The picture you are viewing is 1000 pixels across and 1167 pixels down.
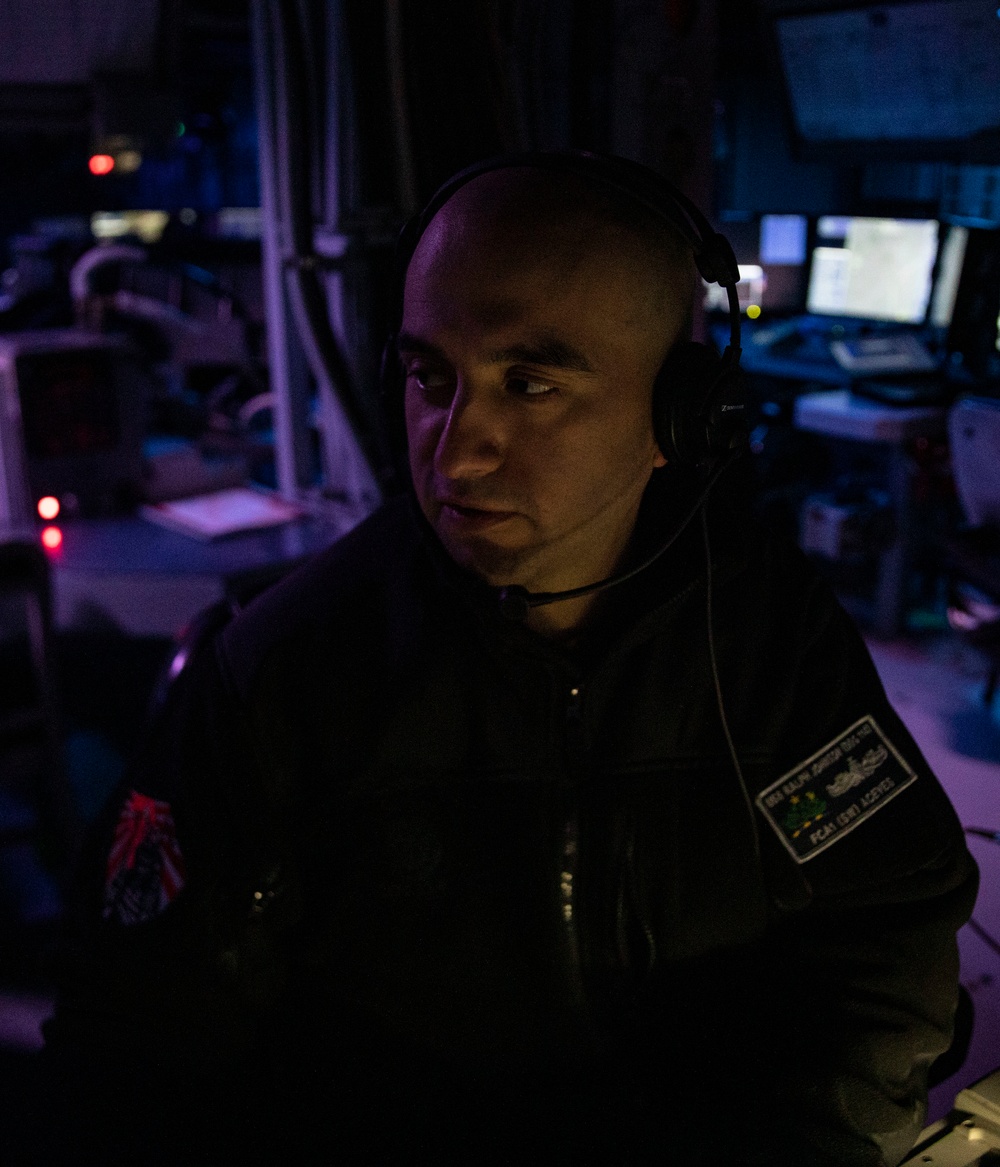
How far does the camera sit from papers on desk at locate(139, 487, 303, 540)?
2.46 m

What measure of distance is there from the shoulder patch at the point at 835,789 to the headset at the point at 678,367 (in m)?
0.22

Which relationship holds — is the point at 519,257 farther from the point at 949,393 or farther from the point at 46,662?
the point at 949,393

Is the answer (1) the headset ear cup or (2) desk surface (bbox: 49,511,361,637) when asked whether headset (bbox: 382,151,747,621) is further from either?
(2) desk surface (bbox: 49,511,361,637)

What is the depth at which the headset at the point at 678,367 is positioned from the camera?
0.91 m

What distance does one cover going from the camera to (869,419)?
3352 mm

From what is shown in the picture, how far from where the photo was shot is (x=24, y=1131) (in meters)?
0.98

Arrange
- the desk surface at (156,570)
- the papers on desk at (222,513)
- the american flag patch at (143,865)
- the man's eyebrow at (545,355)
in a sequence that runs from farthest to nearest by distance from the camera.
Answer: the papers on desk at (222,513), the desk surface at (156,570), the american flag patch at (143,865), the man's eyebrow at (545,355)

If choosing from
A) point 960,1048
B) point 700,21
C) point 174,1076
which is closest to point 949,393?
point 700,21

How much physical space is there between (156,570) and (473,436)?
1466 mm

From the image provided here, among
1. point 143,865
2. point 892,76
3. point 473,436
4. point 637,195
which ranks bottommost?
point 143,865

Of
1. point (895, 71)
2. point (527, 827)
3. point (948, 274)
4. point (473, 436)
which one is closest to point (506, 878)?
point (527, 827)

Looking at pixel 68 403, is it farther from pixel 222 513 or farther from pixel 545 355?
pixel 545 355

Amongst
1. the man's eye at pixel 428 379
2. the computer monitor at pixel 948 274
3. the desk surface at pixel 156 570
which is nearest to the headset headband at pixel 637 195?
the man's eye at pixel 428 379

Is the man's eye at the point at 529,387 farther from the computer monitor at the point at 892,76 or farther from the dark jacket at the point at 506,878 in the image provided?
the computer monitor at the point at 892,76
